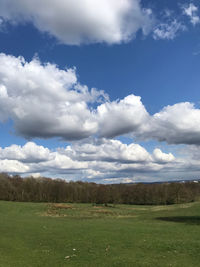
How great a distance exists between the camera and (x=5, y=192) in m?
107

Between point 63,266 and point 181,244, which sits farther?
point 181,244

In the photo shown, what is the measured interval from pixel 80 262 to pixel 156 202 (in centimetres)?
9999

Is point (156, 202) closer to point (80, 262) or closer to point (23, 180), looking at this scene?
point (23, 180)

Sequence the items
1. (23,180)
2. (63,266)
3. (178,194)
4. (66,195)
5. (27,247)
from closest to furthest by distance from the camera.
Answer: (63,266)
(27,247)
(178,194)
(66,195)
(23,180)

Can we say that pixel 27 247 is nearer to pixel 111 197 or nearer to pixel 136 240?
pixel 136 240

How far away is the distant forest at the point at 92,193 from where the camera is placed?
106625 millimetres

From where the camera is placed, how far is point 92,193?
118m

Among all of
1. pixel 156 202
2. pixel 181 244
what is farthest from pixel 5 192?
pixel 181 244

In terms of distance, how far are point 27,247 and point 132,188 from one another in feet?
349

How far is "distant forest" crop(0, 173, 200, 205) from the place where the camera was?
107m

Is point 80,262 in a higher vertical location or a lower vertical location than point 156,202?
higher

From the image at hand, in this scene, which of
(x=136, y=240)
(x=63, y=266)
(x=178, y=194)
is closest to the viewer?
(x=63, y=266)

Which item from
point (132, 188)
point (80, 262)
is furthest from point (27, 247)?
point (132, 188)

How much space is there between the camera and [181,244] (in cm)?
1827
